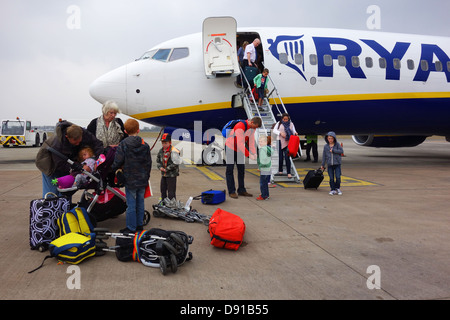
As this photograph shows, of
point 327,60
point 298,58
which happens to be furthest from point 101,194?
point 327,60

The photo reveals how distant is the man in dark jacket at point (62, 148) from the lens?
4395mm

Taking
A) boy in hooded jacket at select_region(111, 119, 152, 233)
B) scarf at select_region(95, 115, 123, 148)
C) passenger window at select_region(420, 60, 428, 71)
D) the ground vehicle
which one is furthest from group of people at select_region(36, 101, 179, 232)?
the ground vehicle

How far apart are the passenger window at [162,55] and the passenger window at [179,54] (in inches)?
6.9

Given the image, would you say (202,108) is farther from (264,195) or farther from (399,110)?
(399,110)

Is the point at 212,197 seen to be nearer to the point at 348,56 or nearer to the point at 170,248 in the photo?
the point at 170,248

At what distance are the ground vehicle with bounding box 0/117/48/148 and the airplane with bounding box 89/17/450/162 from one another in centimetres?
1804

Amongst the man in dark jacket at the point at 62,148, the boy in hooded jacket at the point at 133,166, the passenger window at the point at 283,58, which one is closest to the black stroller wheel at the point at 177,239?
the boy in hooded jacket at the point at 133,166

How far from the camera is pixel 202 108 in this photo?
10.7 meters

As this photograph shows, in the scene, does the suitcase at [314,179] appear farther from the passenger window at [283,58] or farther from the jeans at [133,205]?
the passenger window at [283,58]

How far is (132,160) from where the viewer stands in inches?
171

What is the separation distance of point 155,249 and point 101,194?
1657 millimetres

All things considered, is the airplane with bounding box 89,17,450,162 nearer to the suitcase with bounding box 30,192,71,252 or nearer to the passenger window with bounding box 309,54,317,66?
the passenger window with bounding box 309,54,317,66

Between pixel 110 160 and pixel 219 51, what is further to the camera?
pixel 219 51

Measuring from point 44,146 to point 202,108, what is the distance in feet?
21.8
